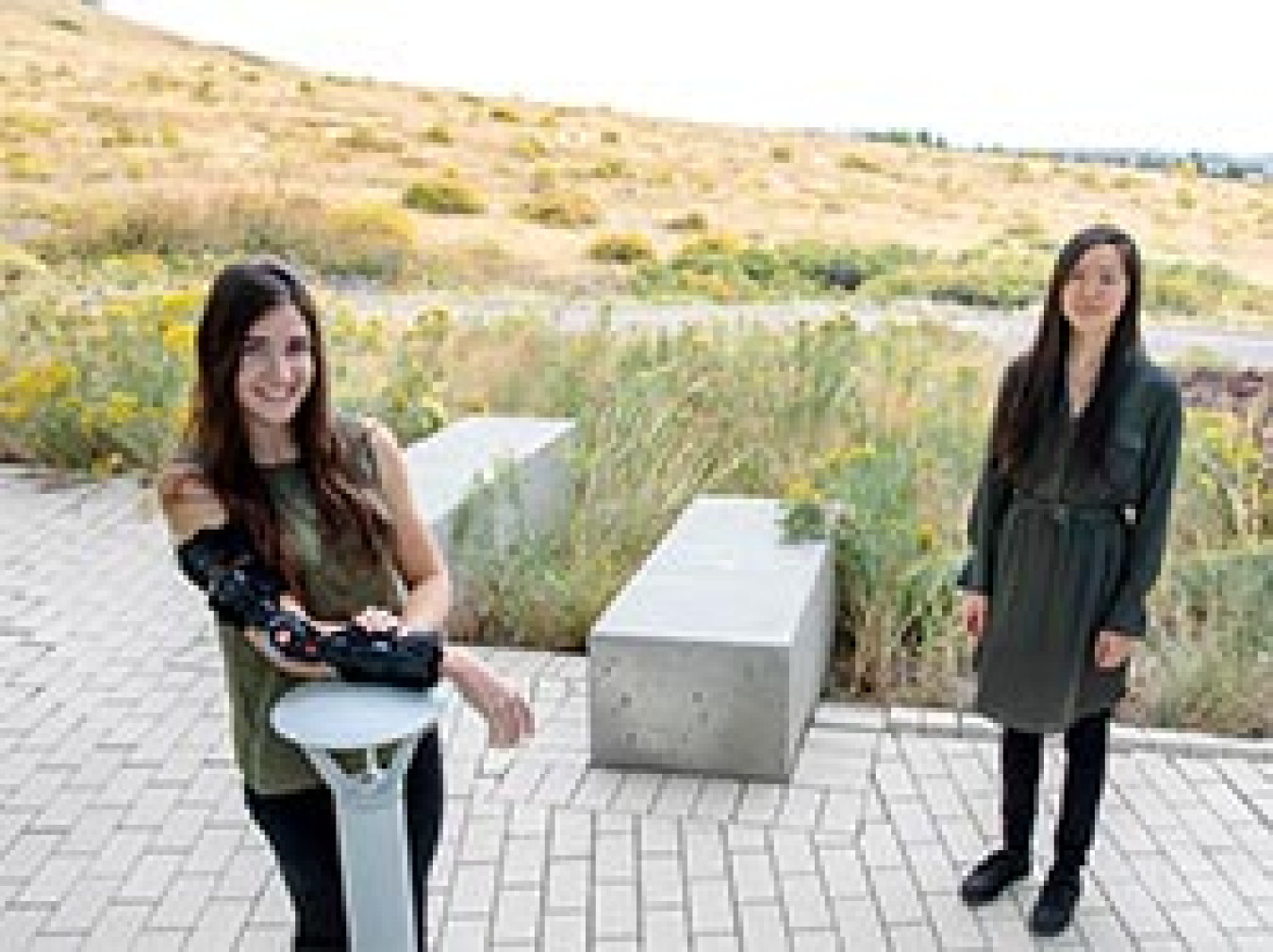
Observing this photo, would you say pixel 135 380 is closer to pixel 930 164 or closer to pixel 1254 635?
pixel 1254 635

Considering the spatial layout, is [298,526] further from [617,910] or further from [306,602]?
[617,910]

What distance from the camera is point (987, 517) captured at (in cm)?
307

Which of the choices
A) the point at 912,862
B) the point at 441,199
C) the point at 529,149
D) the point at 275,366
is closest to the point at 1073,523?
the point at 912,862

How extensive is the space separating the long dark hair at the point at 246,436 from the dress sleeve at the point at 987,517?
4.74 feet

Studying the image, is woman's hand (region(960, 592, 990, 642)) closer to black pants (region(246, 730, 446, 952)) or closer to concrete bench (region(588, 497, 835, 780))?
concrete bench (region(588, 497, 835, 780))

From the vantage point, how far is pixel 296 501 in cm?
209

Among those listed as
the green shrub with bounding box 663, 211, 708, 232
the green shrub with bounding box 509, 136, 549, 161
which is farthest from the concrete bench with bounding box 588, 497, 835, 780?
the green shrub with bounding box 509, 136, 549, 161

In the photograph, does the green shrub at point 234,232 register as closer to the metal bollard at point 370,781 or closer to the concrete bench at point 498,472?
the concrete bench at point 498,472

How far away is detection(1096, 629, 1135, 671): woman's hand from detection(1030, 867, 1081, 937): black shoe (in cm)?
54

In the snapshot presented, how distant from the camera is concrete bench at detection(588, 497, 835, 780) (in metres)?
3.80

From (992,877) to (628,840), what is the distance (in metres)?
0.89

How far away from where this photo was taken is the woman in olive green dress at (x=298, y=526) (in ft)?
6.61

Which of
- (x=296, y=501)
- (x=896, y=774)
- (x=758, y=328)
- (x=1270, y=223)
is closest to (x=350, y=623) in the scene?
(x=296, y=501)

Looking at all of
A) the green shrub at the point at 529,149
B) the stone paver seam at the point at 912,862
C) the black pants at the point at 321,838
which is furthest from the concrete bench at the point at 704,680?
the green shrub at the point at 529,149
